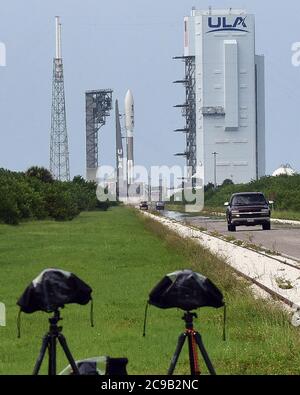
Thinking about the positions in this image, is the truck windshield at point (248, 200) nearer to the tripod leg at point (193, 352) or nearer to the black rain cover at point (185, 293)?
the tripod leg at point (193, 352)

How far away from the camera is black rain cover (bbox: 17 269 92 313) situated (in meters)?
7.31

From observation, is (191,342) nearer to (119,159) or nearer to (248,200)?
(248,200)

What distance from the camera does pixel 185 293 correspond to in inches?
295

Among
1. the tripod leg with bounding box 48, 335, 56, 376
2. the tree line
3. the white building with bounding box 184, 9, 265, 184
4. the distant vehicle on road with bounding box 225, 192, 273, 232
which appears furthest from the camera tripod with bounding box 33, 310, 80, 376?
the white building with bounding box 184, 9, 265, 184

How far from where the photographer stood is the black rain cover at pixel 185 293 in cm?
747

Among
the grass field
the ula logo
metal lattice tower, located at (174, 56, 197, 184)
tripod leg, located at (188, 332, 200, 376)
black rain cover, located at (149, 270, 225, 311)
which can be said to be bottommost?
the grass field

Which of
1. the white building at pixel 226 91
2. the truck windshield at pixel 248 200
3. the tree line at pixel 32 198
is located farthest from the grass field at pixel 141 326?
the white building at pixel 226 91

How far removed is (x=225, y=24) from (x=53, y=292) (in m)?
165

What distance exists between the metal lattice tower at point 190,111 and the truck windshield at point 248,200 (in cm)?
11793

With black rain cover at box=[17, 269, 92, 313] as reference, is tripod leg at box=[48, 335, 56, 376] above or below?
below

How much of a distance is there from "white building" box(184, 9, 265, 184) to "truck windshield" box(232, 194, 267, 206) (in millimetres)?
113594

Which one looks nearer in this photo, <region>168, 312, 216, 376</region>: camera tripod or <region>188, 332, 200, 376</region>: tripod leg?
<region>168, 312, 216, 376</region>: camera tripod

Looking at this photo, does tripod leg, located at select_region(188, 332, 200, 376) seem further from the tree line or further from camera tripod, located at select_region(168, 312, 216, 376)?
the tree line

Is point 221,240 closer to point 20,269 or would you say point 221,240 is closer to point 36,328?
point 20,269
